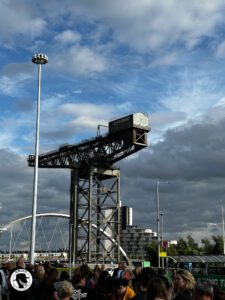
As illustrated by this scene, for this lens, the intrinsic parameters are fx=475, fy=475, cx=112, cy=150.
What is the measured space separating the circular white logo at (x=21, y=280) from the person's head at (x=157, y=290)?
4502 millimetres

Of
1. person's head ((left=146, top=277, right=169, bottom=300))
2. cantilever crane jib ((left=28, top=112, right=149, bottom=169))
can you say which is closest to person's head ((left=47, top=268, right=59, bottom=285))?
person's head ((left=146, top=277, right=169, bottom=300))

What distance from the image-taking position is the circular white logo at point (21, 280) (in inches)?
407

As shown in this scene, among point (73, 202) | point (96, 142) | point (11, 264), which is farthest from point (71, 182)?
point (11, 264)

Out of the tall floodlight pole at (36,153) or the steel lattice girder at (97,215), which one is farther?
the steel lattice girder at (97,215)

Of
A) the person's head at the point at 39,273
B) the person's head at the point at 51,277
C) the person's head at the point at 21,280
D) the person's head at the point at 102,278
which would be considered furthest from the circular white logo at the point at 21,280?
the person's head at the point at 39,273

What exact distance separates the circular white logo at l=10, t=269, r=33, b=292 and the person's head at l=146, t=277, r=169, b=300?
4502 mm

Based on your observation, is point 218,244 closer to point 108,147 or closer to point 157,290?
point 108,147

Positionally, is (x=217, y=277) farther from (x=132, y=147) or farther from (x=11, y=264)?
(x=132, y=147)

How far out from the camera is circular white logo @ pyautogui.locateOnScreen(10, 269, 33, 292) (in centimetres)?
1033

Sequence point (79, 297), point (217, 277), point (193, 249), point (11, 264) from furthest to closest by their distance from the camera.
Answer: point (193, 249), point (217, 277), point (11, 264), point (79, 297)

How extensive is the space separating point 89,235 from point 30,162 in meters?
15.8

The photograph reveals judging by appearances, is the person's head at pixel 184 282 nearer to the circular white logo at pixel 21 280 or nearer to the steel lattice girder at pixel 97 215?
the circular white logo at pixel 21 280

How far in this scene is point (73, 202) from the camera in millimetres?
77125

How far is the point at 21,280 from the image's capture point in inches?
410
